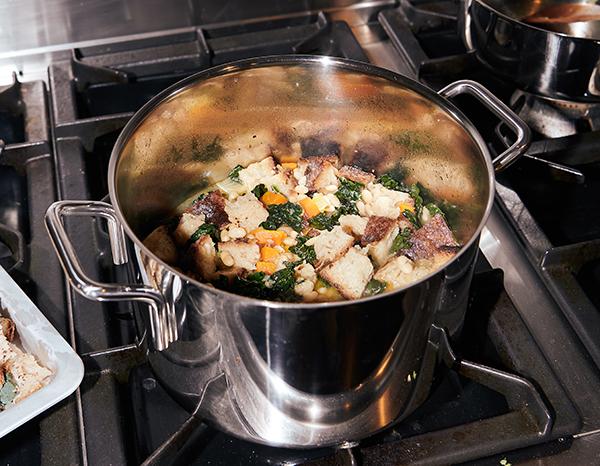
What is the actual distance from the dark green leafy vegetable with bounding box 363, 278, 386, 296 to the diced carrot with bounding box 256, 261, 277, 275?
120 millimetres

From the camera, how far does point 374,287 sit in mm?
940

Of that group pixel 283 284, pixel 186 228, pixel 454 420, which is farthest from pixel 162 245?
pixel 454 420

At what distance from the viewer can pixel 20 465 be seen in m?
0.88

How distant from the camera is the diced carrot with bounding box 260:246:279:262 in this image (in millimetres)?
1002

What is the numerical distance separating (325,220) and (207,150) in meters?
0.19

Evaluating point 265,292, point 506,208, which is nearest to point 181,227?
point 265,292

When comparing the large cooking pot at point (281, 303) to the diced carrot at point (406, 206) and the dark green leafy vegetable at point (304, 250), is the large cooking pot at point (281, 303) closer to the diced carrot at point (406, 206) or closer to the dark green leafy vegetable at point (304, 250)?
the diced carrot at point (406, 206)

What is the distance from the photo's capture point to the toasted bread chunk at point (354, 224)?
1039mm

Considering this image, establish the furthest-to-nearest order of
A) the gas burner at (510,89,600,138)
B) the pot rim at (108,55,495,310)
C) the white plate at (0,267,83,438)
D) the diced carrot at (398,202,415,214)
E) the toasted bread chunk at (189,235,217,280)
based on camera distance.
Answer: the gas burner at (510,89,600,138), the diced carrot at (398,202,415,214), the toasted bread chunk at (189,235,217,280), the white plate at (0,267,83,438), the pot rim at (108,55,495,310)

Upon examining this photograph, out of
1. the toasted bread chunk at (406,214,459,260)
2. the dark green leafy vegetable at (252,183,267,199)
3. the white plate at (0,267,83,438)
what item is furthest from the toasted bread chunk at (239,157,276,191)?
the white plate at (0,267,83,438)

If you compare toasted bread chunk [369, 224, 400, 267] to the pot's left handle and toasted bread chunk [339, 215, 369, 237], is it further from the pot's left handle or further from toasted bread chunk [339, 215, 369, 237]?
the pot's left handle

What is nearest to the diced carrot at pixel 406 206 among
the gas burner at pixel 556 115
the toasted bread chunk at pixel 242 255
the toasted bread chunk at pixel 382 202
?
the toasted bread chunk at pixel 382 202

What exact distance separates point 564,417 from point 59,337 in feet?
1.88

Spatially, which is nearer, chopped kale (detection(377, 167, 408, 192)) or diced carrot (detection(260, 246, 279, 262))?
diced carrot (detection(260, 246, 279, 262))
